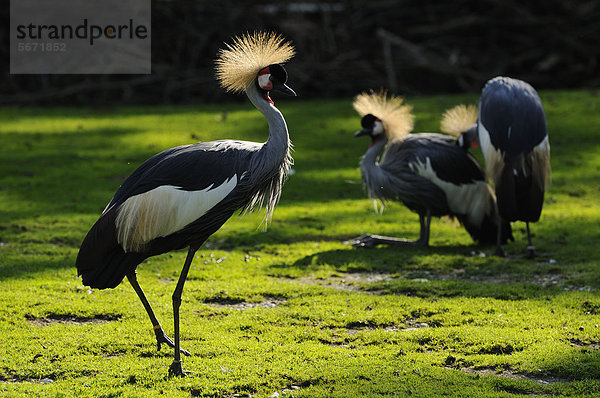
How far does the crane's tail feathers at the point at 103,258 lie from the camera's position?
5.27 m

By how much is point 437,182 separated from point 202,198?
14.0 ft

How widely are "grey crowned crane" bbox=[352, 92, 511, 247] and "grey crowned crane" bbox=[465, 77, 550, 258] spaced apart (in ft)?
1.66

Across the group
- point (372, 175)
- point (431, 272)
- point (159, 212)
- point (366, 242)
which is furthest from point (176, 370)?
point (372, 175)

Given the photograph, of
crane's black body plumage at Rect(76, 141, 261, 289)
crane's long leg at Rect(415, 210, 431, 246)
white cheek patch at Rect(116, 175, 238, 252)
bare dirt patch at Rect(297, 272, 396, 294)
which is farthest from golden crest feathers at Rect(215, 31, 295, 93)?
crane's long leg at Rect(415, 210, 431, 246)

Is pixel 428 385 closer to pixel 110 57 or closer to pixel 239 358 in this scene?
pixel 239 358

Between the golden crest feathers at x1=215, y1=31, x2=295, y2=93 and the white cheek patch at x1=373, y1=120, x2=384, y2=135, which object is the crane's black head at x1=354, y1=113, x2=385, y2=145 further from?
the golden crest feathers at x1=215, y1=31, x2=295, y2=93

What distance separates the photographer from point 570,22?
18.4 m

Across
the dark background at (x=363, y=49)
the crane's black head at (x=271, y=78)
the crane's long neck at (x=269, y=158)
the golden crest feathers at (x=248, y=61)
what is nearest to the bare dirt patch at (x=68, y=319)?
the crane's long neck at (x=269, y=158)

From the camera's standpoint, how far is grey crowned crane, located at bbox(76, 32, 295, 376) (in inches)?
208

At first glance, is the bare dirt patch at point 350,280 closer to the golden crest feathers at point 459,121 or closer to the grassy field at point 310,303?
the grassy field at point 310,303

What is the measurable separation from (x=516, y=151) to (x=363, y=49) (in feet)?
36.6

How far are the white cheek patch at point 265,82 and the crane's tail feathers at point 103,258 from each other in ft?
4.74

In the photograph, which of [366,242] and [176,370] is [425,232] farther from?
[176,370]

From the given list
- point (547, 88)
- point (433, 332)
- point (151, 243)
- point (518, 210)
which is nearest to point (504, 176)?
point (518, 210)
